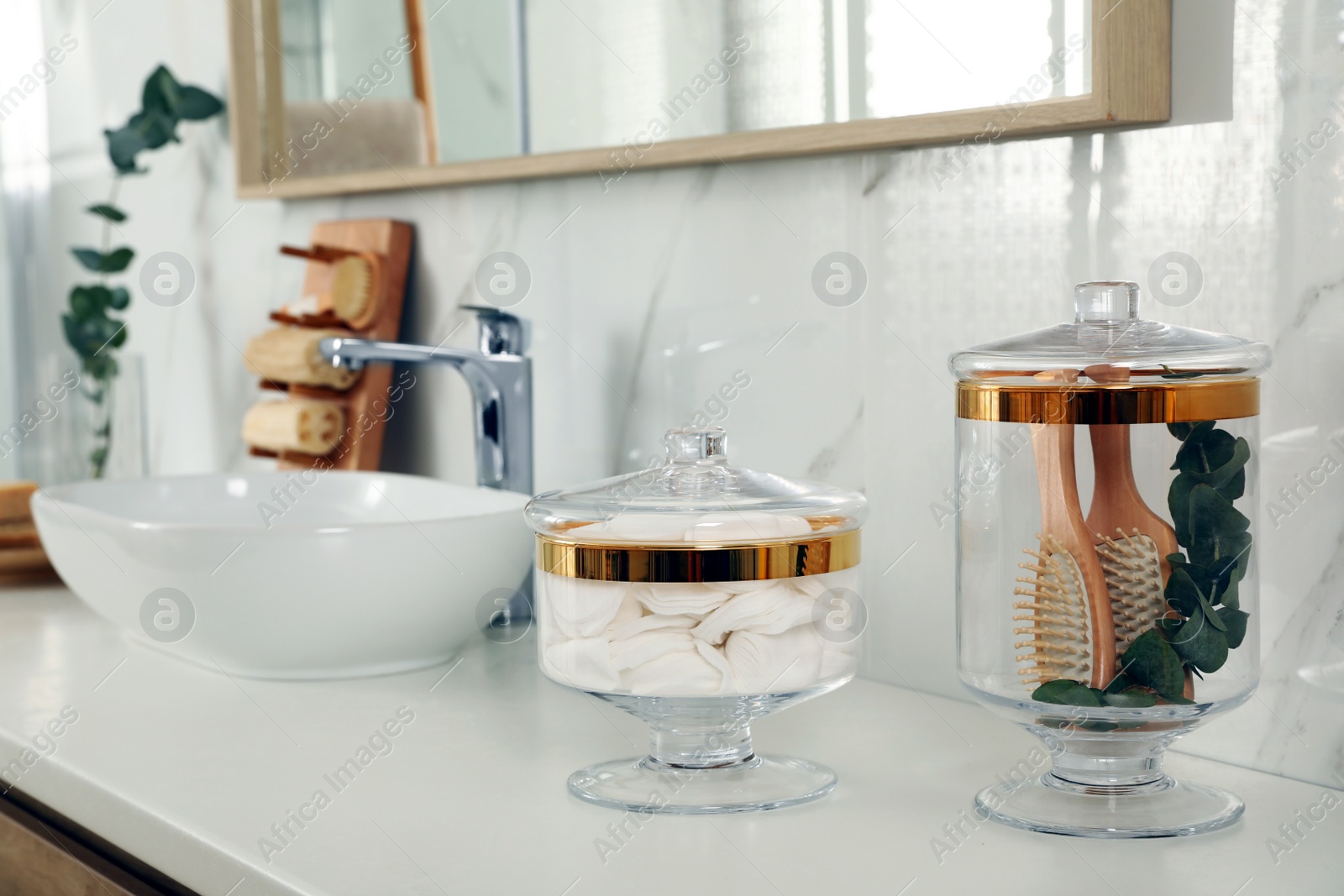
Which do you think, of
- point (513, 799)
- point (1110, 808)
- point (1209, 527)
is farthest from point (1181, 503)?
point (513, 799)

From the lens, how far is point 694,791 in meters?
0.70

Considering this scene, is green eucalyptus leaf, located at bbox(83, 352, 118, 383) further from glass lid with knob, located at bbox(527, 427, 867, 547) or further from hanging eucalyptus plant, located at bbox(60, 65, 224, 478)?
glass lid with knob, located at bbox(527, 427, 867, 547)

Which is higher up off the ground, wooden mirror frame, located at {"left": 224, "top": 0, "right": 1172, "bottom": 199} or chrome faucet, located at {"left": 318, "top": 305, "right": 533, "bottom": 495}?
wooden mirror frame, located at {"left": 224, "top": 0, "right": 1172, "bottom": 199}

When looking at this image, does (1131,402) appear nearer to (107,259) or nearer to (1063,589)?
(1063,589)

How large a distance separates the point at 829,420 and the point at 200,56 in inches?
41.0

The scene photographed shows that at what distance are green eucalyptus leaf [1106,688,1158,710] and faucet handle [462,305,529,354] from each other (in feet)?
2.01

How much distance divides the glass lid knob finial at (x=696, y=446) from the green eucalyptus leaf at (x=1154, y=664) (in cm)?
23

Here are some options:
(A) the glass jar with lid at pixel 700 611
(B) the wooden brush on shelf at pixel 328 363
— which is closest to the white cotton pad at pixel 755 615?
(A) the glass jar with lid at pixel 700 611

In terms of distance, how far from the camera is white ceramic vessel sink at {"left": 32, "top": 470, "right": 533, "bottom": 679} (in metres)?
0.90

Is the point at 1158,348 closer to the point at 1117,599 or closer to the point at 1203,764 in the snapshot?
the point at 1117,599

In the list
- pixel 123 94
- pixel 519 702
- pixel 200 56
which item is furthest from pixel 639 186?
pixel 123 94

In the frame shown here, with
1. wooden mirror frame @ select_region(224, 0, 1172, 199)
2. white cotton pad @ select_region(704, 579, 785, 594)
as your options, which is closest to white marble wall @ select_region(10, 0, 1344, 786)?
wooden mirror frame @ select_region(224, 0, 1172, 199)

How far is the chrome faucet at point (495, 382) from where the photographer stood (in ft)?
3.57

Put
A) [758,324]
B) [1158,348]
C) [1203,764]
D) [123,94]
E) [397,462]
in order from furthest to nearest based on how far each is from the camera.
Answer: [123,94], [397,462], [758,324], [1203,764], [1158,348]
